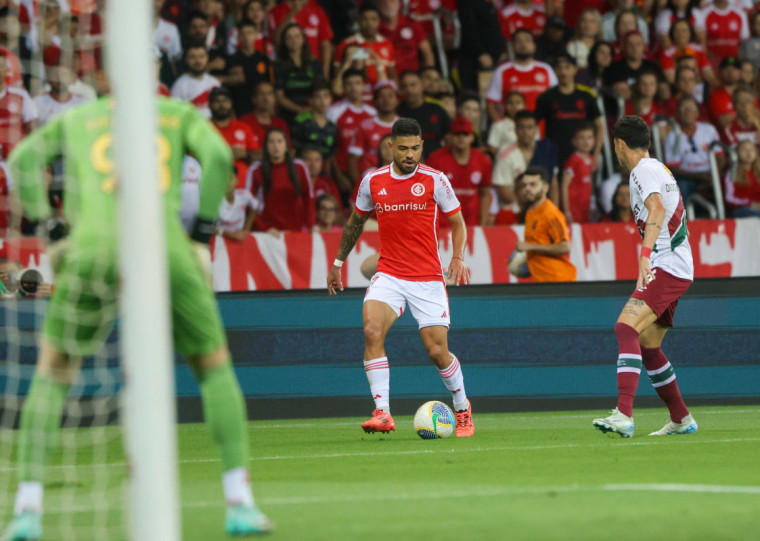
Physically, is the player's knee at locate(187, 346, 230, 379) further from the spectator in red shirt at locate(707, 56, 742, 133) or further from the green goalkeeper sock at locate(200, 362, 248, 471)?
the spectator in red shirt at locate(707, 56, 742, 133)

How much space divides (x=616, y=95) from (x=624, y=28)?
4.13 feet

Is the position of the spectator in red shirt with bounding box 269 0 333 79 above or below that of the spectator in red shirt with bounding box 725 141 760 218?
above

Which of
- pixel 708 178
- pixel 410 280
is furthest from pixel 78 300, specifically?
pixel 708 178

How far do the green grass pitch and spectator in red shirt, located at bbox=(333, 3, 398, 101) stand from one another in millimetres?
7303

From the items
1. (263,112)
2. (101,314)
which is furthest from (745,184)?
(101,314)

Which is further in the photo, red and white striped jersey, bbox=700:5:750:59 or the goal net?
red and white striped jersey, bbox=700:5:750:59

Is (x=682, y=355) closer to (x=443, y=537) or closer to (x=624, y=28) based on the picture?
(x=624, y=28)

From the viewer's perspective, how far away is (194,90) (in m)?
15.5

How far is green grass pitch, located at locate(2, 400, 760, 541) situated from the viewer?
5.39 metres

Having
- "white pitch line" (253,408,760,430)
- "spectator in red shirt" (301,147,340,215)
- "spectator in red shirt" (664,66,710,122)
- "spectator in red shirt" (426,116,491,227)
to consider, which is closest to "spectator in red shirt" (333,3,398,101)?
"spectator in red shirt" (426,116,491,227)

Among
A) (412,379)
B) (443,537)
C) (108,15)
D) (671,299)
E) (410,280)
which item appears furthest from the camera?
(412,379)

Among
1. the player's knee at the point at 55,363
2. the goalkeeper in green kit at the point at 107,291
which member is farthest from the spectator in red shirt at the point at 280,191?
the player's knee at the point at 55,363

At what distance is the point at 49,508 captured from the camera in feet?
20.9

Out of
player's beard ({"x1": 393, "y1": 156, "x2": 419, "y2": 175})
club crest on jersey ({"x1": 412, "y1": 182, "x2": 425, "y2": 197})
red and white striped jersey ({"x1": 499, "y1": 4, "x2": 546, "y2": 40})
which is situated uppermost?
red and white striped jersey ({"x1": 499, "y1": 4, "x2": 546, "y2": 40})
